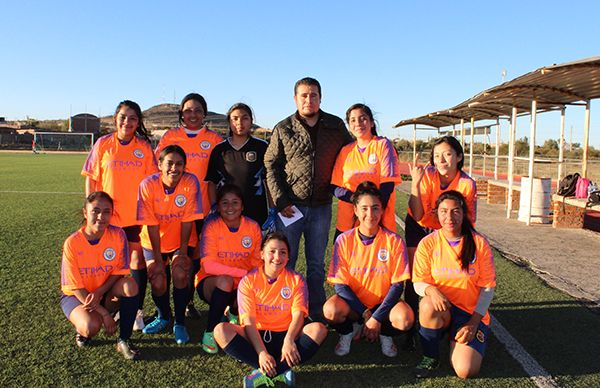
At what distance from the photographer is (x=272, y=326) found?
10.7ft

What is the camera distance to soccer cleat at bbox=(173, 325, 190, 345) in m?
3.62

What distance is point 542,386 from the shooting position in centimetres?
298

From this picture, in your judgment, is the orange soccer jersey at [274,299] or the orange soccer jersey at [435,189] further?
the orange soccer jersey at [435,189]

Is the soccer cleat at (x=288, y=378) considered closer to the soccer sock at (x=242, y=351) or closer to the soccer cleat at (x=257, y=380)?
the soccer cleat at (x=257, y=380)

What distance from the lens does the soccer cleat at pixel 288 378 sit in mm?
2954

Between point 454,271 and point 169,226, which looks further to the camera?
point 169,226

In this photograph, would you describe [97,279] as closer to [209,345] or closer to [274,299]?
[209,345]

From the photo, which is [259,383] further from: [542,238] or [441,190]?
[542,238]

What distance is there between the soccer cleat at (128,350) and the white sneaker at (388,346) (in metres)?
1.74

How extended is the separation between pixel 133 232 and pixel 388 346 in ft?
7.31

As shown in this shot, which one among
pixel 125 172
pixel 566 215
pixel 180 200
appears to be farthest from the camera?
pixel 566 215

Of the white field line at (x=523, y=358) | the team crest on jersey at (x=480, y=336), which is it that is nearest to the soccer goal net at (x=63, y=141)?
the white field line at (x=523, y=358)

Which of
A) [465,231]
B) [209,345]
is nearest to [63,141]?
[209,345]

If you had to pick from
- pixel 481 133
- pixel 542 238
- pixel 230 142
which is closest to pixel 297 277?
pixel 230 142
